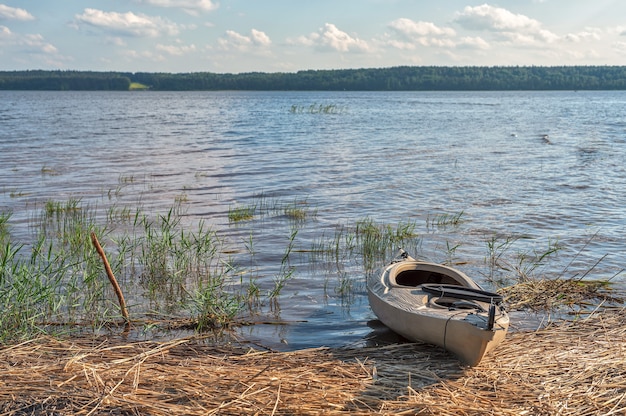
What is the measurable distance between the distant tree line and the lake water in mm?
117154

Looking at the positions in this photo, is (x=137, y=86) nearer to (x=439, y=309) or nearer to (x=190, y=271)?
(x=190, y=271)

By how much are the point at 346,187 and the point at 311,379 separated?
44.1 feet

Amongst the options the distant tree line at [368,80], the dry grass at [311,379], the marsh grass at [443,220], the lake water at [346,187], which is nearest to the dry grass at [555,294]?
the lake water at [346,187]

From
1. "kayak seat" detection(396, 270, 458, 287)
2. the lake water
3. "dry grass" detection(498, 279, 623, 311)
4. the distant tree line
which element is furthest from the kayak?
the distant tree line

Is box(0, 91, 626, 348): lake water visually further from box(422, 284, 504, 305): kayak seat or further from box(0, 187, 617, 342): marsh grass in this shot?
box(422, 284, 504, 305): kayak seat

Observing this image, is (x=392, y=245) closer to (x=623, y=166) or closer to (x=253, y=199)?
(x=253, y=199)

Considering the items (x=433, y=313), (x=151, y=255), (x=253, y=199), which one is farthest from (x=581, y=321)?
(x=253, y=199)

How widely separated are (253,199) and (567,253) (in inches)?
318

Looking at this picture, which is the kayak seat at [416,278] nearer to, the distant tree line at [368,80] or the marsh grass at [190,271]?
the marsh grass at [190,271]

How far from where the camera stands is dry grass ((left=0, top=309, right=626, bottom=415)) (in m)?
5.07

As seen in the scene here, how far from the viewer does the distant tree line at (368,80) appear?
147 meters

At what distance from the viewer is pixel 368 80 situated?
15675 centimetres

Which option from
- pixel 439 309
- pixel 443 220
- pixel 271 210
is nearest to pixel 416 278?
pixel 439 309

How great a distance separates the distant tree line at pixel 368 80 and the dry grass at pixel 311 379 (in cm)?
14602
